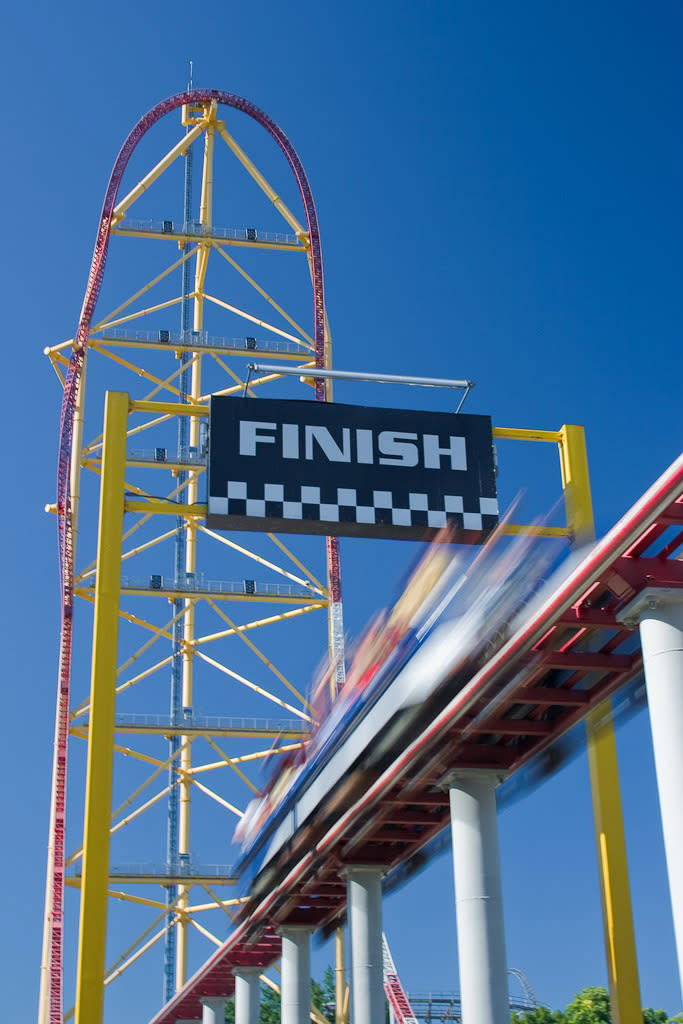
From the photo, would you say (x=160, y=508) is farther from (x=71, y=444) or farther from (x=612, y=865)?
(x=71, y=444)

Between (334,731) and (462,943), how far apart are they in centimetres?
220

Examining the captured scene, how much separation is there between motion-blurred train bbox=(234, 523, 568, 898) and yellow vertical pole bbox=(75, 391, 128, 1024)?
177 cm

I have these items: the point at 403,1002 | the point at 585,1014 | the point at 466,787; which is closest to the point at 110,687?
the point at 466,787

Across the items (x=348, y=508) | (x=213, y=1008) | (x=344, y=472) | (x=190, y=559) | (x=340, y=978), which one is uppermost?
(x=190, y=559)

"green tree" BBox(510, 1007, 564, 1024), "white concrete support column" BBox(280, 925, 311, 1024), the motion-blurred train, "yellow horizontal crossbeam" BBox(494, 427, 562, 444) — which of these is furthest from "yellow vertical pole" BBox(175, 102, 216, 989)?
"green tree" BBox(510, 1007, 564, 1024)

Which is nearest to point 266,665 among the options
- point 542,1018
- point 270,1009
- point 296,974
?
point 296,974

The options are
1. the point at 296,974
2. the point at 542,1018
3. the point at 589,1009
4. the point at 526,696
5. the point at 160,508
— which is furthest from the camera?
the point at 542,1018

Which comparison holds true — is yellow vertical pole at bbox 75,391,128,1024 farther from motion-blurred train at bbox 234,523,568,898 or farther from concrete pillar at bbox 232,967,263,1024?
concrete pillar at bbox 232,967,263,1024

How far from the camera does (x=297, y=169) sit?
26109 mm

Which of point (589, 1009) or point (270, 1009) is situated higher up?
point (270, 1009)

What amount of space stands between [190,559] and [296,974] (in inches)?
392

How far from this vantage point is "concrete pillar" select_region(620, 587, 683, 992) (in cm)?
646

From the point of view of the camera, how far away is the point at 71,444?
25.1 metres

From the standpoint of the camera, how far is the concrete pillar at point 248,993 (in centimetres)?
1958
